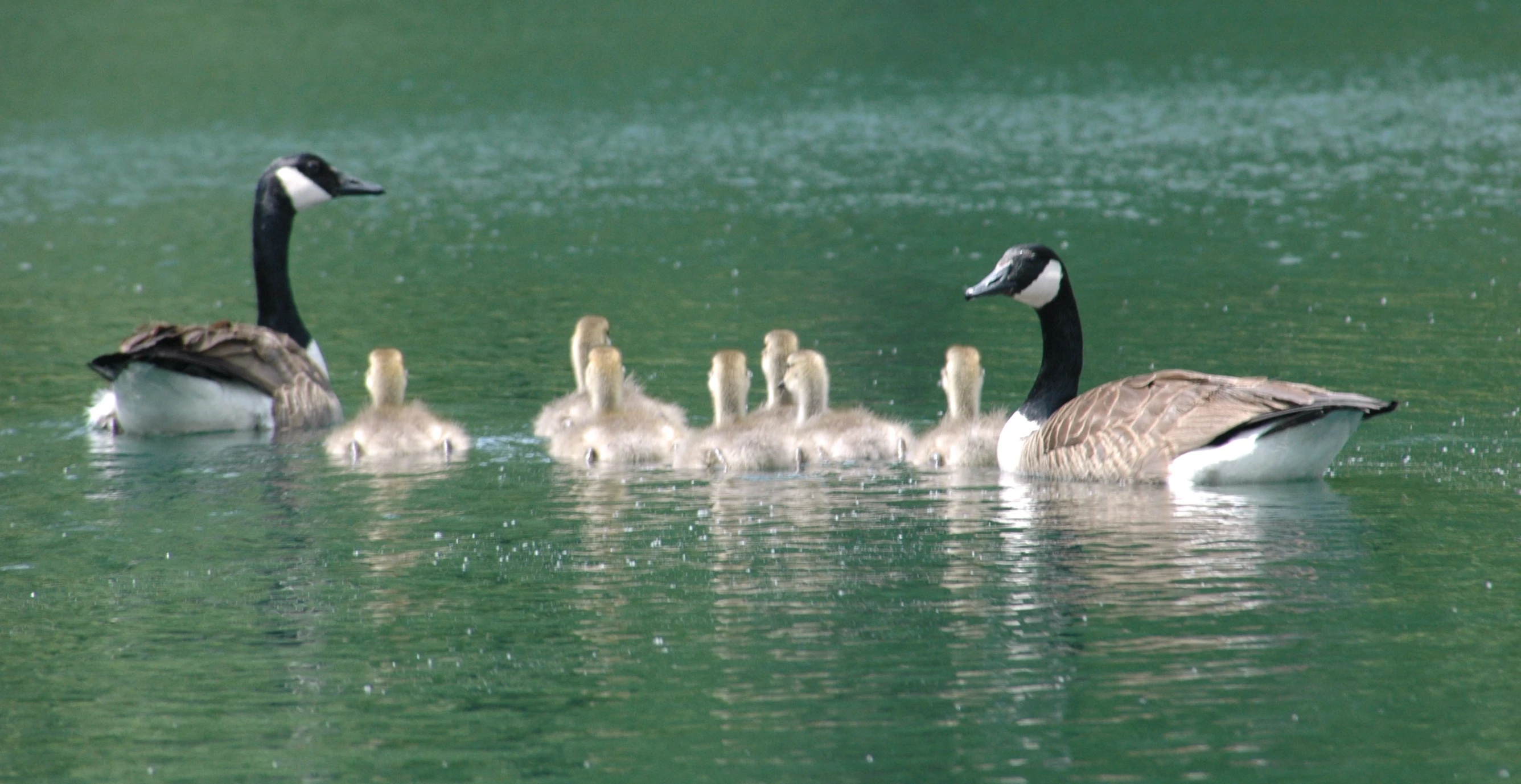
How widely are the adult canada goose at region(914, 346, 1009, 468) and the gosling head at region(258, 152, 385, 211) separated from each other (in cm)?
602

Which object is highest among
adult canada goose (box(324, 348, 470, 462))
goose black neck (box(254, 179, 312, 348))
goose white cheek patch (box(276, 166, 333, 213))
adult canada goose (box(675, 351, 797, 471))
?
goose white cheek patch (box(276, 166, 333, 213))

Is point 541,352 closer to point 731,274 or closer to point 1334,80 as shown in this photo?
point 731,274

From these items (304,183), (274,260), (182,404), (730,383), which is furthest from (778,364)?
(304,183)

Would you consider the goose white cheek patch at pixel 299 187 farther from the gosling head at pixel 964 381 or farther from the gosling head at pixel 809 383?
the gosling head at pixel 964 381

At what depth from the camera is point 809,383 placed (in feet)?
42.4

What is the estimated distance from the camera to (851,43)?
5319 cm

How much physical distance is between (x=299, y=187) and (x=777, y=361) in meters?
5.17

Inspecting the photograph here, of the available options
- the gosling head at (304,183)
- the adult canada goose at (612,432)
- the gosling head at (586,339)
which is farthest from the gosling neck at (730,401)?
the gosling head at (304,183)

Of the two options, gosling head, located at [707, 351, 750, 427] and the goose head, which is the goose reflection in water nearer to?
the goose head

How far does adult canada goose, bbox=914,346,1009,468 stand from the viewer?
40.6 ft

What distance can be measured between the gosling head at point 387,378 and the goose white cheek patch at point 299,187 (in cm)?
352

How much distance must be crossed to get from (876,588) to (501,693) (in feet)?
6.85

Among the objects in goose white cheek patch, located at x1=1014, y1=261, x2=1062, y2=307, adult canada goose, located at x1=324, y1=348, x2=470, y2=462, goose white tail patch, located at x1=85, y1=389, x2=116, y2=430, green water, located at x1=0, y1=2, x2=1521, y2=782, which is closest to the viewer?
green water, located at x1=0, y1=2, x2=1521, y2=782

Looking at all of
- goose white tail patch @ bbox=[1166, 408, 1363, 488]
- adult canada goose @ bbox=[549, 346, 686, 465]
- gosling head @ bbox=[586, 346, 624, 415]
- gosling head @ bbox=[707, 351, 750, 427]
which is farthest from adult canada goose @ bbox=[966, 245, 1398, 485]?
gosling head @ bbox=[586, 346, 624, 415]
